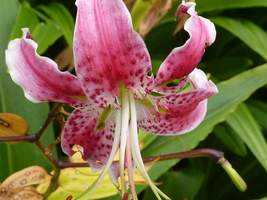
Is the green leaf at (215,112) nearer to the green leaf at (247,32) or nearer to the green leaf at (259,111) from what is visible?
the green leaf at (247,32)

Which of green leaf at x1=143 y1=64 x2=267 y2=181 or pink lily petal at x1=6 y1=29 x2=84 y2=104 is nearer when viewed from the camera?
pink lily petal at x1=6 y1=29 x2=84 y2=104

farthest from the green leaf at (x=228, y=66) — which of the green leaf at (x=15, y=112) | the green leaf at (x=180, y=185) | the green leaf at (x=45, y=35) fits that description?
the green leaf at (x=15, y=112)

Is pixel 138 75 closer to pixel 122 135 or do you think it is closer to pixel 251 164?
pixel 122 135

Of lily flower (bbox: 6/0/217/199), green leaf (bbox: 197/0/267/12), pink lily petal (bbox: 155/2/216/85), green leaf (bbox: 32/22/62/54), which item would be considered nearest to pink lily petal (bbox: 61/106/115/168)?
lily flower (bbox: 6/0/217/199)

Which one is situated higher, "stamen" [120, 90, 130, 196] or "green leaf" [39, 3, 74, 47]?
"green leaf" [39, 3, 74, 47]

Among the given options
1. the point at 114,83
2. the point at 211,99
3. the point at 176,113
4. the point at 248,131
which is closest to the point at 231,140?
the point at 248,131

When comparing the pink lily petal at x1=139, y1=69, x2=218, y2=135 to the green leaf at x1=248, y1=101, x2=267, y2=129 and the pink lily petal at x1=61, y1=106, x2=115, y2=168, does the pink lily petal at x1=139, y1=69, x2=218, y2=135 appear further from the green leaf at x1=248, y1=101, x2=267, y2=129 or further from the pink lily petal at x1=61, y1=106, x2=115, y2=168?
the green leaf at x1=248, y1=101, x2=267, y2=129

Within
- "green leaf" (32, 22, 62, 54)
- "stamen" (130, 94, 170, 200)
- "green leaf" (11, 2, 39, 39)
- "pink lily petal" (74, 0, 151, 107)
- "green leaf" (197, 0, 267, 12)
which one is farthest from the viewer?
"green leaf" (197, 0, 267, 12)
